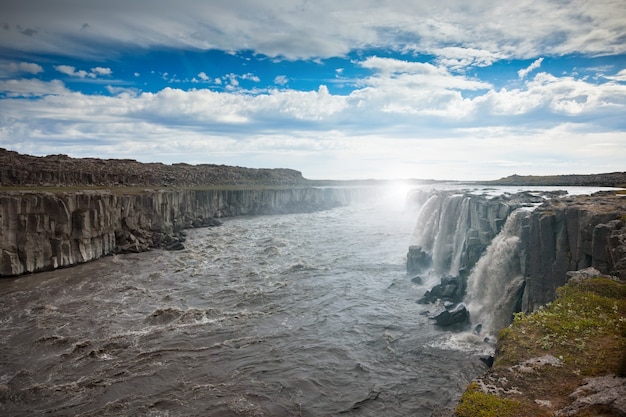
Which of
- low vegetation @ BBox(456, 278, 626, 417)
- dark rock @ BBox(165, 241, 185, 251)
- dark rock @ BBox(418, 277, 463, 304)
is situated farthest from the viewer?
dark rock @ BBox(165, 241, 185, 251)

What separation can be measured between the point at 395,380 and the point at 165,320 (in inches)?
611

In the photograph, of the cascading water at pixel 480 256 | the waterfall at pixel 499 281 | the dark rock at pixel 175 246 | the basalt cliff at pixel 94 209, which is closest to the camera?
the waterfall at pixel 499 281

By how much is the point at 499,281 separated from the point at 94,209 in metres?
40.9

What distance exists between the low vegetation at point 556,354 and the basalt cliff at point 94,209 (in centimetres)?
3994

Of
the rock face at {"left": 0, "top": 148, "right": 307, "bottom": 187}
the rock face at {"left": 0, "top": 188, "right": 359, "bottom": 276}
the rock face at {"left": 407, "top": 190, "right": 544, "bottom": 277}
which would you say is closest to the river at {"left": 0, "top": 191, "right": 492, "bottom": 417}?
the rock face at {"left": 0, "top": 188, "right": 359, "bottom": 276}

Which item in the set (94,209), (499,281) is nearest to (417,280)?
(499,281)

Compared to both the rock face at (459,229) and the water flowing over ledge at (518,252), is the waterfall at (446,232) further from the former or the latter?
the water flowing over ledge at (518,252)

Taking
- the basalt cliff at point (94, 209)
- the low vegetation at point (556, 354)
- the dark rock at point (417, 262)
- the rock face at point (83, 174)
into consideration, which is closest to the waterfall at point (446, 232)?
the dark rock at point (417, 262)

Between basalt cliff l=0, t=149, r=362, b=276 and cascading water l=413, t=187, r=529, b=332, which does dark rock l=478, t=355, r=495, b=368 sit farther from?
basalt cliff l=0, t=149, r=362, b=276

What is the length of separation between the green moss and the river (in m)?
7.59

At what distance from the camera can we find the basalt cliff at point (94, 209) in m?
36.0

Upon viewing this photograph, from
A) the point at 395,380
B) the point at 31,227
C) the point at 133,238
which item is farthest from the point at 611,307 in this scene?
the point at 133,238

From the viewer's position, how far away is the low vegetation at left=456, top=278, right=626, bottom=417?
30.8 ft

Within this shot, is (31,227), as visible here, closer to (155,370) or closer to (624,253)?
(155,370)
